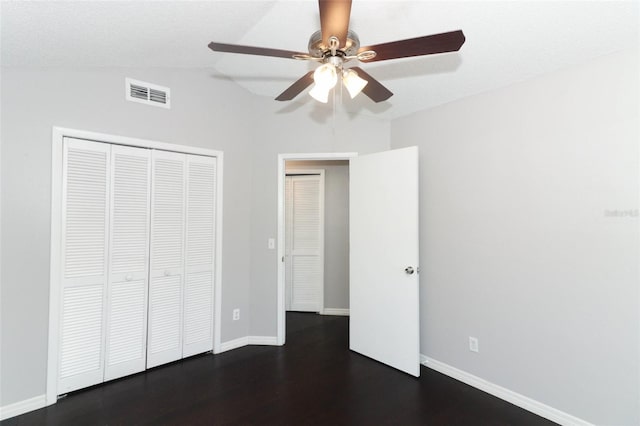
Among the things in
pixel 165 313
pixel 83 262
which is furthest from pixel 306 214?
pixel 83 262

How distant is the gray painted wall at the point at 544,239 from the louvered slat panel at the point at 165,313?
232 centimetres

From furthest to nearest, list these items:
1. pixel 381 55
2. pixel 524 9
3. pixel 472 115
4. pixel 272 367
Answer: pixel 272 367 < pixel 472 115 < pixel 524 9 < pixel 381 55

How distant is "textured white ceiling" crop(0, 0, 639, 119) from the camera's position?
1.70m

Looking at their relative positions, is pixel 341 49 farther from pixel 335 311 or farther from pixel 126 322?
pixel 335 311

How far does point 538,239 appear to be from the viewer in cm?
221

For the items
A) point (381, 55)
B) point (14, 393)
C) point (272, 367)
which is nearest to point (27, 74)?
point (14, 393)

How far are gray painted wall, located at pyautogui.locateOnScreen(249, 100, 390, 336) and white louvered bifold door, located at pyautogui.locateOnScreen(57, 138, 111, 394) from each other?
4.40 feet

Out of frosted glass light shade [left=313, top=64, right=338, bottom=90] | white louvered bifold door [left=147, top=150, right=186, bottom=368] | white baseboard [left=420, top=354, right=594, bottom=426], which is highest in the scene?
frosted glass light shade [left=313, top=64, right=338, bottom=90]

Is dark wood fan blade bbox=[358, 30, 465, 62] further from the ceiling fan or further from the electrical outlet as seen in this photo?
the electrical outlet

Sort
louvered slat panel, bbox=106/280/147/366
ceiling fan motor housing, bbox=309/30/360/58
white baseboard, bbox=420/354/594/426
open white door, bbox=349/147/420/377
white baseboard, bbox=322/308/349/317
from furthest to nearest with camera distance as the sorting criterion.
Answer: white baseboard, bbox=322/308/349/317 < open white door, bbox=349/147/420/377 < louvered slat panel, bbox=106/280/147/366 < white baseboard, bbox=420/354/594/426 < ceiling fan motor housing, bbox=309/30/360/58

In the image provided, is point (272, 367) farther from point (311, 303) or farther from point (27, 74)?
point (27, 74)

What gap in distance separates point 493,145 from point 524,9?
1.00 meters

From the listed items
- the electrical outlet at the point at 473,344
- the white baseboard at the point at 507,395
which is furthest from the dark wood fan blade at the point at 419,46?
the white baseboard at the point at 507,395

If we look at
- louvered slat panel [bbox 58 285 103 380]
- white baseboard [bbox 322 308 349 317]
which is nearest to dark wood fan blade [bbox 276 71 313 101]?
louvered slat panel [bbox 58 285 103 380]
